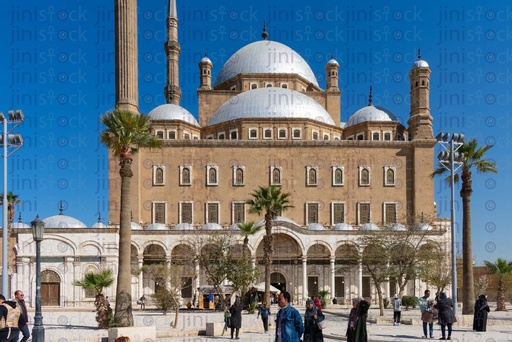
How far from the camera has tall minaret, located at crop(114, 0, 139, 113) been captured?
1734 inches

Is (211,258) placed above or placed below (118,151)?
below

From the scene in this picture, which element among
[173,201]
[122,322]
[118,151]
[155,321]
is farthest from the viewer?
[173,201]

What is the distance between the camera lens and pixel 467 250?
2655 centimetres

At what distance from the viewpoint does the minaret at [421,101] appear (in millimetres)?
49594

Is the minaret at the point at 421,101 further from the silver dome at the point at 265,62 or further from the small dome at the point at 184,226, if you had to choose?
the small dome at the point at 184,226

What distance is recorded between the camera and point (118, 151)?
23.2 metres

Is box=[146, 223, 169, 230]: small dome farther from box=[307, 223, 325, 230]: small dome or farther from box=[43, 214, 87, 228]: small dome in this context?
box=[307, 223, 325, 230]: small dome

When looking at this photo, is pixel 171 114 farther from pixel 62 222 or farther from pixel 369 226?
pixel 369 226

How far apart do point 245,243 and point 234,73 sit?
2494 centimetres

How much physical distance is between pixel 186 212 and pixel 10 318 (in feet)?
121

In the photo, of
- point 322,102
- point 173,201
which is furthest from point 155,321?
point 322,102

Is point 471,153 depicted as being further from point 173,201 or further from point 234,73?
point 234,73

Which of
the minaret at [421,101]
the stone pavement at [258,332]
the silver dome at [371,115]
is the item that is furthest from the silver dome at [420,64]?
the stone pavement at [258,332]

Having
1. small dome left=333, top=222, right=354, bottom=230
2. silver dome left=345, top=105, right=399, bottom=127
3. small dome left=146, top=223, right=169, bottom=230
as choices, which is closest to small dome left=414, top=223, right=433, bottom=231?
small dome left=333, top=222, right=354, bottom=230
